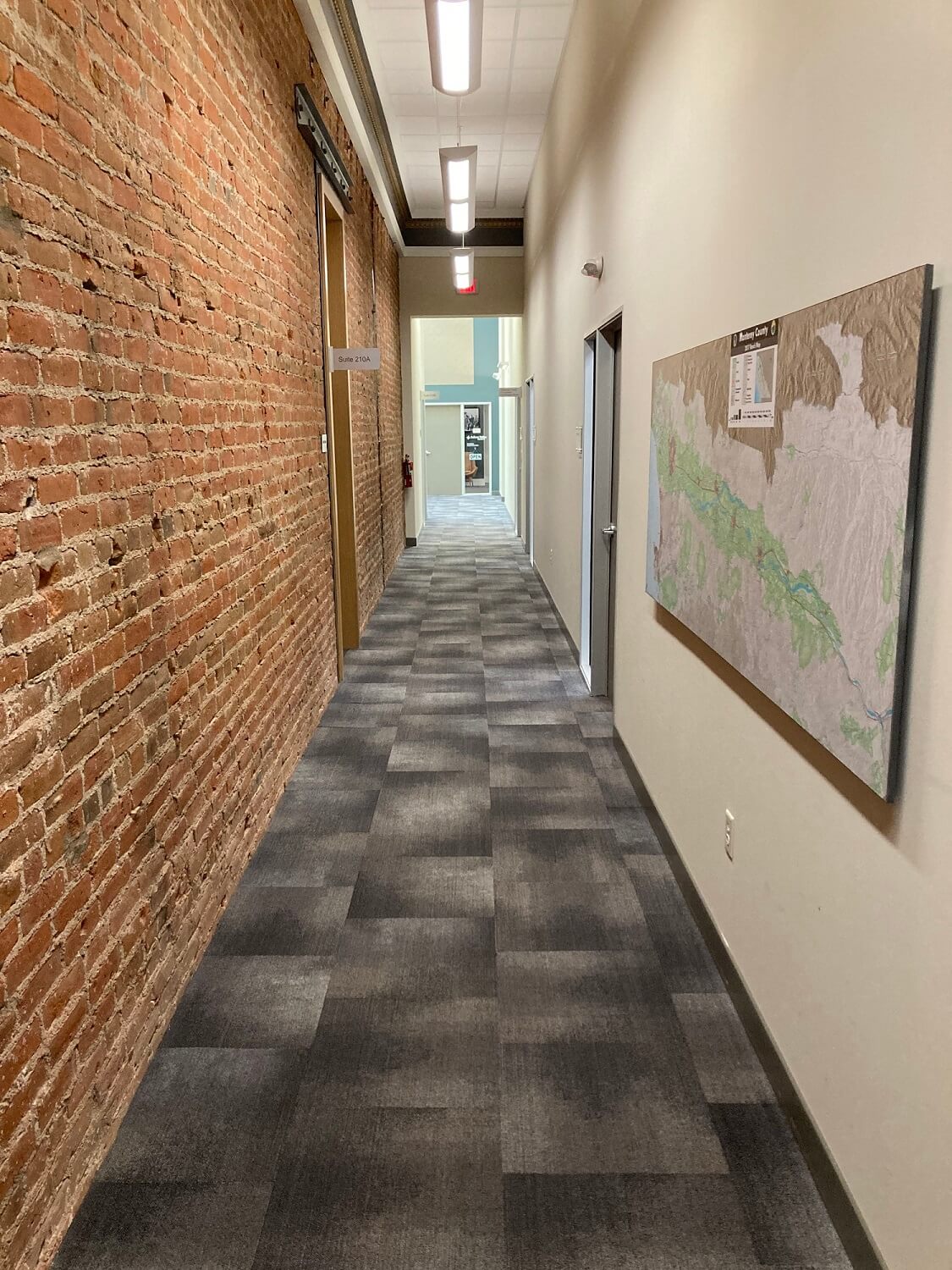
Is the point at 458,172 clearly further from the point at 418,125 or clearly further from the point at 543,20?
the point at 418,125

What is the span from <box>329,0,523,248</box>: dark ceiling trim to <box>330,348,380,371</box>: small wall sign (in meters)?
1.68

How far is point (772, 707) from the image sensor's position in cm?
213

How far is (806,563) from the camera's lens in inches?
71.4

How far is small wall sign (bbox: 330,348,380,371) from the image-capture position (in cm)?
518

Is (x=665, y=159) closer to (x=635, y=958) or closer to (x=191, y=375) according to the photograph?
(x=191, y=375)

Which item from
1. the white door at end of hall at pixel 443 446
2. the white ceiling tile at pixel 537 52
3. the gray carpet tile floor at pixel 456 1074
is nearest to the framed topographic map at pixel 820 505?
the gray carpet tile floor at pixel 456 1074

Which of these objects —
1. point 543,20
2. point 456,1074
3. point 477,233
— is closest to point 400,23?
point 543,20

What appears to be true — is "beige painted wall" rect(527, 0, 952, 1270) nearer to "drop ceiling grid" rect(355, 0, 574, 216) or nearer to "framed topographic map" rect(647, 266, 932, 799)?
"framed topographic map" rect(647, 266, 932, 799)

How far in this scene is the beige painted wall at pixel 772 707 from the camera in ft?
4.47

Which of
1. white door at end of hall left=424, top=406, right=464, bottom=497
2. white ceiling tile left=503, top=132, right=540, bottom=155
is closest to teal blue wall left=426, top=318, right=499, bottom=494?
white door at end of hall left=424, top=406, right=464, bottom=497

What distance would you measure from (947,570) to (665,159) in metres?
2.41

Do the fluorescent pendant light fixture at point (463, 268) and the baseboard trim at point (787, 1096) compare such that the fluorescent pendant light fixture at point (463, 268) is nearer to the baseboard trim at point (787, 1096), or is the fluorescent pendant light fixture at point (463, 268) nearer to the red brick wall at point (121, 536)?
the red brick wall at point (121, 536)

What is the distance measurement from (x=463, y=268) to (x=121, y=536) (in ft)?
26.8

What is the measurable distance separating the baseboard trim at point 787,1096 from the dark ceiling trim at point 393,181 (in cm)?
458
